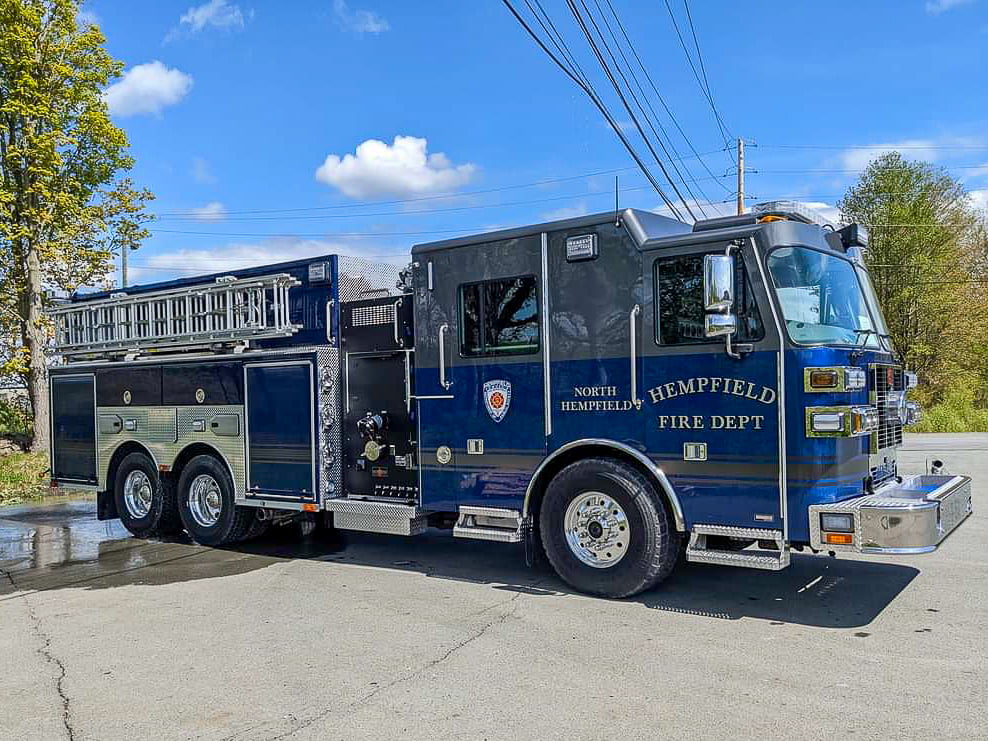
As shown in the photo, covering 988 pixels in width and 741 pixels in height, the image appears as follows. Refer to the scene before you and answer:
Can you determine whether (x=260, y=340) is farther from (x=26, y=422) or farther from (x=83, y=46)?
(x=26, y=422)

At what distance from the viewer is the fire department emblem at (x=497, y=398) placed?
723 cm

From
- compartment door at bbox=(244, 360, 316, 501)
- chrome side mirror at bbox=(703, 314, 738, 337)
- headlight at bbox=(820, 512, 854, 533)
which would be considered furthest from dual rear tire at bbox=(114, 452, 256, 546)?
headlight at bbox=(820, 512, 854, 533)

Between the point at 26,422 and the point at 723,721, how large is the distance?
21.5 m

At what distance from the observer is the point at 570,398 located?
685 centimetres

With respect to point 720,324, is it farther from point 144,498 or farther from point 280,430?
point 144,498

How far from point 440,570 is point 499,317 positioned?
8.00 ft

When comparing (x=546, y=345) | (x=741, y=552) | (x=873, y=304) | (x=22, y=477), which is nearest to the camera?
(x=741, y=552)

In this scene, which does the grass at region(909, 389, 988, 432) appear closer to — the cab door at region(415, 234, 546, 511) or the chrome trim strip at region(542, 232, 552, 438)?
the cab door at region(415, 234, 546, 511)

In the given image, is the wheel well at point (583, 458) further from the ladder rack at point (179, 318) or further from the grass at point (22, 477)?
the grass at point (22, 477)

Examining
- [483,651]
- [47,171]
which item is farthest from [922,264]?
[483,651]

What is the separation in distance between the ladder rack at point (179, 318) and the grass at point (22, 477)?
17.7 feet

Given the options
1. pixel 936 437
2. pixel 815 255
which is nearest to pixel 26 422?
pixel 815 255

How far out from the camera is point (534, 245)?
709 centimetres

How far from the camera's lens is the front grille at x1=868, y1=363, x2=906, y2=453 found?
Result: 246 inches
